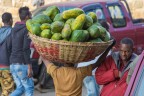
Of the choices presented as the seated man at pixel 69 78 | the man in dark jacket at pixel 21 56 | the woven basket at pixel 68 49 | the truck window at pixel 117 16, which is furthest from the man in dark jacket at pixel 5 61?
the truck window at pixel 117 16

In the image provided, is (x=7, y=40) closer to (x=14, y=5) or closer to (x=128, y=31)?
(x=128, y=31)

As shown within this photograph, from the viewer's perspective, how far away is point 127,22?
1066cm

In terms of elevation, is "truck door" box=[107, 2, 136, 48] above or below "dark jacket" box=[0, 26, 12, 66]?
below

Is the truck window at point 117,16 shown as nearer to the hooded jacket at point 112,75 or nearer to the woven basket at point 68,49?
the hooded jacket at point 112,75

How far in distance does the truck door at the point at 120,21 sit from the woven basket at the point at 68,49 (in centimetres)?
553

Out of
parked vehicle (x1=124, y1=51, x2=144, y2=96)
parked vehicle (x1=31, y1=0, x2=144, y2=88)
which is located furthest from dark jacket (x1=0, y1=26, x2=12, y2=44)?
parked vehicle (x1=124, y1=51, x2=144, y2=96)

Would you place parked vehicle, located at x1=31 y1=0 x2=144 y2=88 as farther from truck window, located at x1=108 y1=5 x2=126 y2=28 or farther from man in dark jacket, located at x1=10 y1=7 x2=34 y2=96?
man in dark jacket, located at x1=10 y1=7 x2=34 y2=96

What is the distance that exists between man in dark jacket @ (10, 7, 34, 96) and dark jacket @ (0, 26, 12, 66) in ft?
0.99

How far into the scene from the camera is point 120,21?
34.9 feet

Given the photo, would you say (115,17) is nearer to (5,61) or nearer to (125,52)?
(5,61)

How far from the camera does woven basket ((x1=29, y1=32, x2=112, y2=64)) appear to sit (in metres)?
4.58

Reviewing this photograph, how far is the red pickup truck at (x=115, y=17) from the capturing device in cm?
1015

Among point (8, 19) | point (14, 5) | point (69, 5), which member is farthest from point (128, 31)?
point (14, 5)

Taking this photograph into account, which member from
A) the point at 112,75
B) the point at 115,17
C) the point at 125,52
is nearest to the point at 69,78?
the point at 112,75
